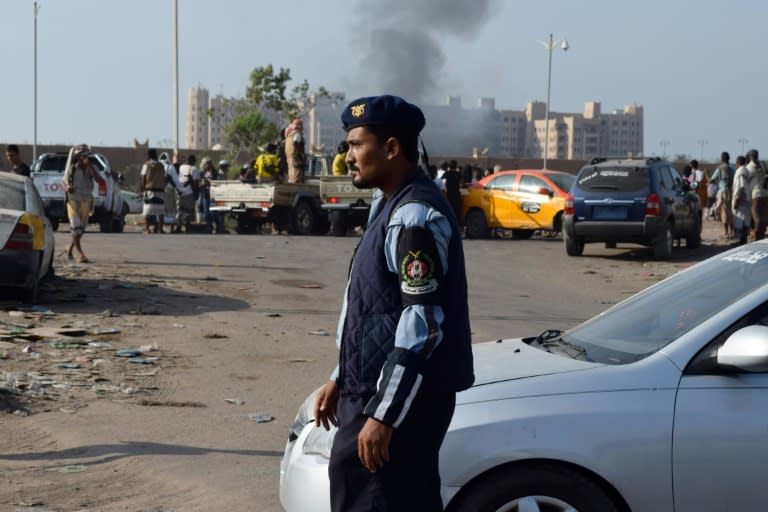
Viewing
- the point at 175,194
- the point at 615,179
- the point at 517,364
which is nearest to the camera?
the point at 517,364

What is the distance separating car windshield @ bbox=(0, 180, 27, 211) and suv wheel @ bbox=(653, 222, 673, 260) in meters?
11.9

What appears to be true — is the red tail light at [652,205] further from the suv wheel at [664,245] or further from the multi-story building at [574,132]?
the multi-story building at [574,132]

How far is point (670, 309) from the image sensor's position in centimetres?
498

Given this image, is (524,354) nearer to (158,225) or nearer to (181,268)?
(181,268)

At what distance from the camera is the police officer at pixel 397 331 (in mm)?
3096

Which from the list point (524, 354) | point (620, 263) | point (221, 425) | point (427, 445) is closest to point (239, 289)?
point (221, 425)

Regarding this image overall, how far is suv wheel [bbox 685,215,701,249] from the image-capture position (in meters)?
22.6

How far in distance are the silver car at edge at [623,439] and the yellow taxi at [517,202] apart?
20.1m

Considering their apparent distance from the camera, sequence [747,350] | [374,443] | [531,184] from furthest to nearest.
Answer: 1. [531,184]
2. [747,350]
3. [374,443]

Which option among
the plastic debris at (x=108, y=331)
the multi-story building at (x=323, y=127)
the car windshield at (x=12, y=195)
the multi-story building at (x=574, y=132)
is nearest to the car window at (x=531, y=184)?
the car windshield at (x=12, y=195)

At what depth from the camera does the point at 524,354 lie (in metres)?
4.89

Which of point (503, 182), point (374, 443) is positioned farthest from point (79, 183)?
point (374, 443)

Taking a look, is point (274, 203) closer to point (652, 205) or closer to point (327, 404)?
point (652, 205)

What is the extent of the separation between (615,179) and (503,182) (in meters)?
5.04
